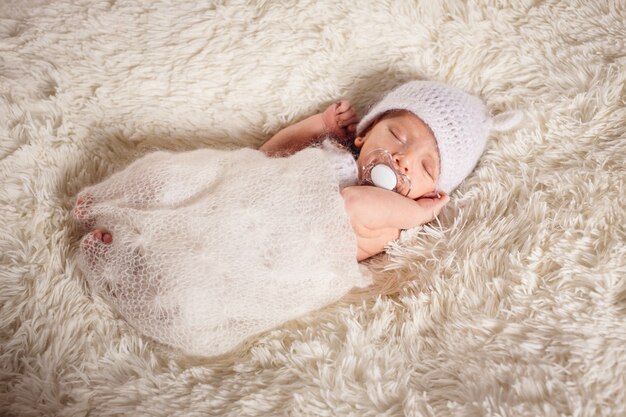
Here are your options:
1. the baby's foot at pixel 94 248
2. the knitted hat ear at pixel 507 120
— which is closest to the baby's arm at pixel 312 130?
the knitted hat ear at pixel 507 120

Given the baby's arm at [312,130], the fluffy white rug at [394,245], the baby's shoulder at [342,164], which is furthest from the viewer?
the baby's arm at [312,130]

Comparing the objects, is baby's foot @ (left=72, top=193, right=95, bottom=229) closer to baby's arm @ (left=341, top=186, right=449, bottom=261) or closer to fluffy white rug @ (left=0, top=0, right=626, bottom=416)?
fluffy white rug @ (left=0, top=0, right=626, bottom=416)

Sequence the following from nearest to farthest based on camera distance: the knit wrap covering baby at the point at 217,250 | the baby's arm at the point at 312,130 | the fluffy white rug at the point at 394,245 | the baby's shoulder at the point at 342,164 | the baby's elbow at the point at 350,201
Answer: the fluffy white rug at the point at 394,245 → the knit wrap covering baby at the point at 217,250 → the baby's elbow at the point at 350,201 → the baby's shoulder at the point at 342,164 → the baby's arm at the point at 312,130

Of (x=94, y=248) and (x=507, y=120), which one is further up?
(x=507, y=120)

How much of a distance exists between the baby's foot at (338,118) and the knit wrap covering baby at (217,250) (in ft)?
0.76

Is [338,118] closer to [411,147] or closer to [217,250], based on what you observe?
[411,147]

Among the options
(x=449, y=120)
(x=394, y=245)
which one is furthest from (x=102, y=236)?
(x=449, y=120)

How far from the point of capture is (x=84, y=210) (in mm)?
991

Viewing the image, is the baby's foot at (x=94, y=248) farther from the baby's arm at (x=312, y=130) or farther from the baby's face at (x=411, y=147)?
the baby's face at (x=411, y=147)

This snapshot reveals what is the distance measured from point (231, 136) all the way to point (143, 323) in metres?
0.55

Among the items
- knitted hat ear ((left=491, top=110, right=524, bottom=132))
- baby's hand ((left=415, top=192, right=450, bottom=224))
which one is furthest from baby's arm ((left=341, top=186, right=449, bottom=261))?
knitted hat ear ((left=491, top=110, right=524, bottom=132))

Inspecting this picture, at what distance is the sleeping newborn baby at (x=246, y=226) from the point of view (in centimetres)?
91

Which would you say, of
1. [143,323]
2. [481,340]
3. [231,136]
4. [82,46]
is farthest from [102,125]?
[481,340]

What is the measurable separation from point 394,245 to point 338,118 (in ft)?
1.17
